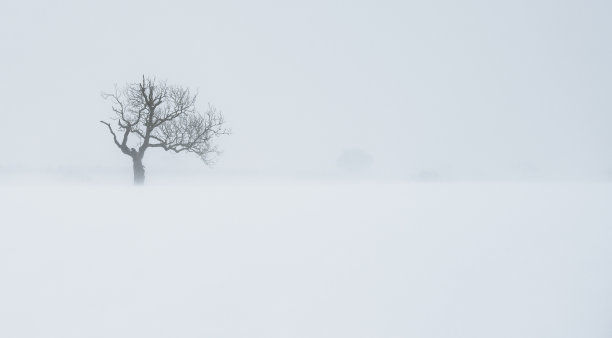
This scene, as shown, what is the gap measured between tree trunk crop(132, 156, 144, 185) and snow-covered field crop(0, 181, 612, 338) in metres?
10.8

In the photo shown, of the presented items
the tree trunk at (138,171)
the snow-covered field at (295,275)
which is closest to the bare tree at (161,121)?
the tree trunk at (138,171)

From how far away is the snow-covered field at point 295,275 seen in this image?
2842mm

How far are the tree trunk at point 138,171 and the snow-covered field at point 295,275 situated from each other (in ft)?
35.4

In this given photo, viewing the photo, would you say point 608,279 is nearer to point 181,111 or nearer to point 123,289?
point 123,289

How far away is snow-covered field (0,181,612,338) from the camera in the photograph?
284 centimetres

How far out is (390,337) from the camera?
2.75 m

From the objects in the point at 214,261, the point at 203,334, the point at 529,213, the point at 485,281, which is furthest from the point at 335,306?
the point at 529,213

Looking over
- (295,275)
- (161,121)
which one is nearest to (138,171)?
(161,121)

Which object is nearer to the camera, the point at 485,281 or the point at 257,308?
the point at 257,308

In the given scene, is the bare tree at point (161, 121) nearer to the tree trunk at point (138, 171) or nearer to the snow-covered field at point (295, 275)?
the tree trunk at point (138, 171)

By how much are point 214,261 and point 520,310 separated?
294 cm

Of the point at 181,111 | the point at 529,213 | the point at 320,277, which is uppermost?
the point at 181,111

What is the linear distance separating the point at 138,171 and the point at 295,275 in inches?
600

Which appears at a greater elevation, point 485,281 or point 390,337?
point 485,281
